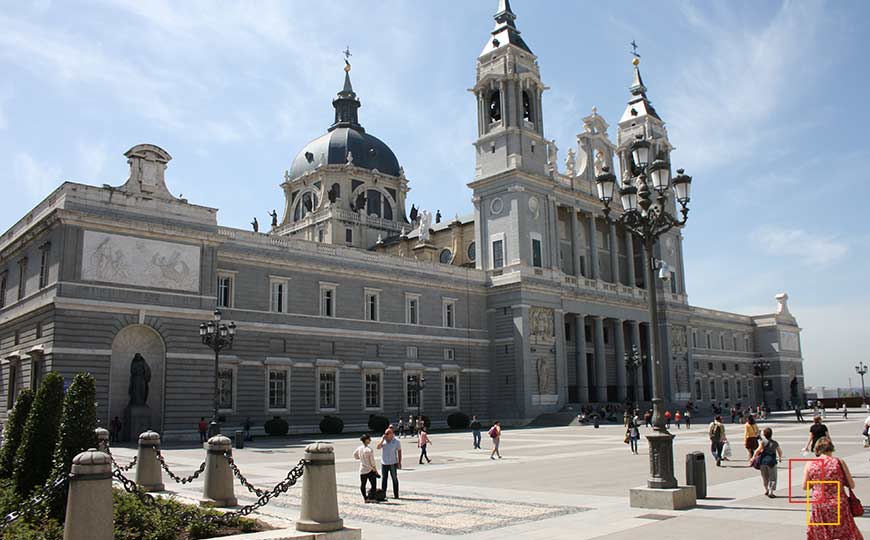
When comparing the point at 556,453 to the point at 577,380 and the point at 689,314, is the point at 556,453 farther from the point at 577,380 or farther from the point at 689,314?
the point at 689,314

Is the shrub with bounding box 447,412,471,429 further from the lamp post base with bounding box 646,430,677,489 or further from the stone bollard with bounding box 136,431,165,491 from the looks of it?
the lamp post base with bounding box 646,430,677,489

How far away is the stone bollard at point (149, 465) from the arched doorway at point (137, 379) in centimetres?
1805

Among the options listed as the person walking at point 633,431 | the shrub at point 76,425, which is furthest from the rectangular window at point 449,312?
the shrub at point 76,425

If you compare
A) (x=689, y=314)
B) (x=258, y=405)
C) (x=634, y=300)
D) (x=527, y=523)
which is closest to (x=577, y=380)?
(x=634, y=300)

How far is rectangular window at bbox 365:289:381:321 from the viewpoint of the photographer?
48.7m

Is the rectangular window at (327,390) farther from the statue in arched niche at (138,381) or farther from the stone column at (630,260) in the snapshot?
the stone column at (630,260)

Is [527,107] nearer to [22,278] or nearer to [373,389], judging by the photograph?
[373,389]

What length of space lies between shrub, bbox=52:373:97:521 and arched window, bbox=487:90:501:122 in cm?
4956

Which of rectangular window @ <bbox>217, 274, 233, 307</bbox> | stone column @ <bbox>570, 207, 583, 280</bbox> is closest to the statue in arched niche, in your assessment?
rectangular window @ <bbox>217, 274, 233, 307</bbox>

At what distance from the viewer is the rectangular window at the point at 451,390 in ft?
173

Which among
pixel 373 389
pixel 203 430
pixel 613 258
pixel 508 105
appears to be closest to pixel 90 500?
pixel 203 430

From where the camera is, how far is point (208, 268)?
3788 centimetres

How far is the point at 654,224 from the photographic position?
16828 millimetres

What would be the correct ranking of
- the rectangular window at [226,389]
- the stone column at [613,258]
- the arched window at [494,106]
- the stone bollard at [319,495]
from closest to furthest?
1. the stone bollard at [319,495]
2. the rectangular window at [226,389]
3. the arched window at [494,106]
4. the stone column at [613,258]
